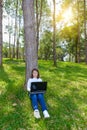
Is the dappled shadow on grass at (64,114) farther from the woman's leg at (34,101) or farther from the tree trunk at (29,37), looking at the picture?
the tree trunk at (29,37)

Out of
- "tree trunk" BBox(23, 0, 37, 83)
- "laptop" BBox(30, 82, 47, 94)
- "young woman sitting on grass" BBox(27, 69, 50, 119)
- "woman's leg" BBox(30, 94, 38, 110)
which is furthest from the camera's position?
"tree trunk" BBox(23, 0, 37, 83)

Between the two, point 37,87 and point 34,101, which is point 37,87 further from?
point 34,101

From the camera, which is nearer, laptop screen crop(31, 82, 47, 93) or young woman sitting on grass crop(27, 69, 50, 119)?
young woman sitting on grass crop(27, 69, 50, 119)

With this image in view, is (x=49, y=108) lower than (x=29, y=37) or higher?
lower

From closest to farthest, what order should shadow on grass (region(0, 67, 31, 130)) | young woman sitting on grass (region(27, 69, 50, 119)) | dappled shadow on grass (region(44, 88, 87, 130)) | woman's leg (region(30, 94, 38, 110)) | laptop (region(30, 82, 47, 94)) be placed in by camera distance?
shadow on grass (region(0, 67, 31, 130)) → dappled shadow on grass (region(44, 88, 87, 130)) → young woman sitting on grass (region(27, 69, 50, 119)) → woman's leg (region(30, 94, 38, 110)) → laptop (region(30, 82, 47, 94))

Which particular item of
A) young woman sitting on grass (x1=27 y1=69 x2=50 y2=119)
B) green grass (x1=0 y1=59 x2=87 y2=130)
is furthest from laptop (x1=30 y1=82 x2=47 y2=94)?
green grass (x1=0 y1=59 x2=87 y2=130)

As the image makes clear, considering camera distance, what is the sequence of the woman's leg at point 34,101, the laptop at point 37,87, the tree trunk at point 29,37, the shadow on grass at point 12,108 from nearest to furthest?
the shadow on grass at point 12,108 → the woman's leg at point 34,101 → the laptop at point 37,87 → the tree trunk at point 29,37

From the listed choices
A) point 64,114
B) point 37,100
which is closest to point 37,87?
point 37,100

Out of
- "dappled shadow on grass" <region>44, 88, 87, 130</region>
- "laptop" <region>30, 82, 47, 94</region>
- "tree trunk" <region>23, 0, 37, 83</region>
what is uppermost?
"tree trunk" <region>23, 0, 37, 83</region>

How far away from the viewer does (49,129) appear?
260 inches

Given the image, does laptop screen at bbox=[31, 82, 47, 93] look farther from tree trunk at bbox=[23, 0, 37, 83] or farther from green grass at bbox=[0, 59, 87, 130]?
tree trunk at bbox=[23, 0, 37, 83]

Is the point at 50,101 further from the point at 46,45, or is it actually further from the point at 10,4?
the point at 46,45

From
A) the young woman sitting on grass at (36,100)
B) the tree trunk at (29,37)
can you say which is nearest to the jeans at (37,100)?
the young woman sitting on grass at (36,100)

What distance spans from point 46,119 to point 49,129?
1.82ft
